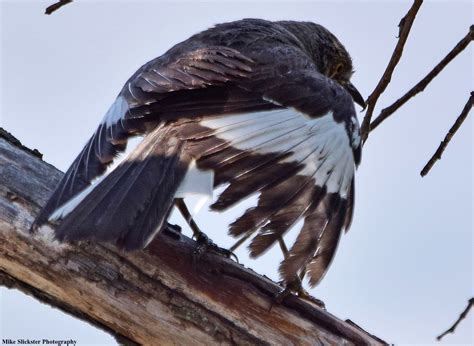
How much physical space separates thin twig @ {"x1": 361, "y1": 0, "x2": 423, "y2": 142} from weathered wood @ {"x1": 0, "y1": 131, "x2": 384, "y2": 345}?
0.98m

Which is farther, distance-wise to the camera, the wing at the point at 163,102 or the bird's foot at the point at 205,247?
the wing at the point at 163,102

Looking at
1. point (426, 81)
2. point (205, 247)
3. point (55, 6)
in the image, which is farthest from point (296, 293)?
point (55, 6)

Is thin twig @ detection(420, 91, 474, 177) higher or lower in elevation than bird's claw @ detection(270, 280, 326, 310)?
higher

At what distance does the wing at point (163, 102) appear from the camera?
325 cm

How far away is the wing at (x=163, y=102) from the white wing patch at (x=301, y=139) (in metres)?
0.10

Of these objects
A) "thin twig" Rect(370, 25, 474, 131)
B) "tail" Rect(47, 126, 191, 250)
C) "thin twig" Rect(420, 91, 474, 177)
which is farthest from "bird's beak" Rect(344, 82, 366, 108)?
"tail" Rect(47, 126, 191, 250)

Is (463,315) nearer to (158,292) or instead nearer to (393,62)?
(393,62)

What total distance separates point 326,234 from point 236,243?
72 centimetres

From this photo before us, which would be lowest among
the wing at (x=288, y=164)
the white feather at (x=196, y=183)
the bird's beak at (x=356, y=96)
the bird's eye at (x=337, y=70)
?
the white feather at (x=196, y=183)

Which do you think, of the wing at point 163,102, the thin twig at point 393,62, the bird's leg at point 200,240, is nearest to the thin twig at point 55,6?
the wing at point 163,102

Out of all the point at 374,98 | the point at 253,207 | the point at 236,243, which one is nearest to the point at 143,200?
the point at 253,207

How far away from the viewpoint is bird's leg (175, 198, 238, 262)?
3.16m

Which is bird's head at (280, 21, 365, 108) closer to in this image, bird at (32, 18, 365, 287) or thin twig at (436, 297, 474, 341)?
bird at (32, 18, 365, 287)

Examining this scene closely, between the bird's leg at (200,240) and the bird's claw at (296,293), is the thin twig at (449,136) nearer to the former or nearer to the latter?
the bird's claw at (296,293)
